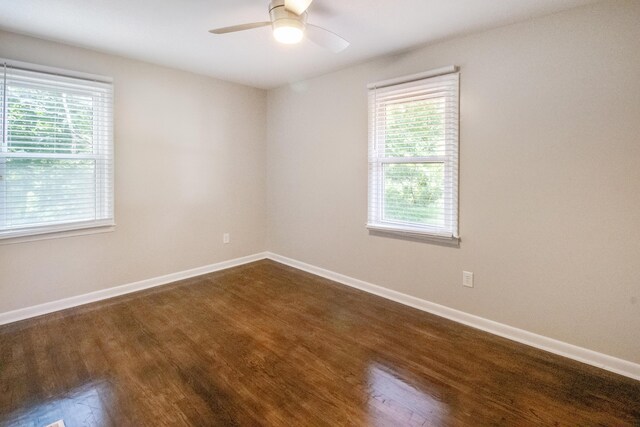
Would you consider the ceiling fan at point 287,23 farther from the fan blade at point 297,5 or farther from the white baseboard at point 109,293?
the white baseboard at point 109,293

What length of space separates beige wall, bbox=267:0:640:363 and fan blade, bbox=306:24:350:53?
970mm

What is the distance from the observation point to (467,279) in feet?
9.16

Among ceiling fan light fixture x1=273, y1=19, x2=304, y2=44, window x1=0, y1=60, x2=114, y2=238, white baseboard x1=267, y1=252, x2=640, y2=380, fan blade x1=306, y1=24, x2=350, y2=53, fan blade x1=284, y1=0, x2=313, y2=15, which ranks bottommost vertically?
white baseboard x1=267, y1=252, x2=640, y2=380

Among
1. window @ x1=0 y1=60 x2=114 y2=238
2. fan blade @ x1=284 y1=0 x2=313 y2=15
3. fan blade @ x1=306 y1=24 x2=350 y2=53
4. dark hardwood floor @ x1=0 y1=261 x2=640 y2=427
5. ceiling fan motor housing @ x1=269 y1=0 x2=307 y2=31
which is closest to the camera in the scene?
dark hardwood floor @ x1=0 y1=261 x2=640 y2=427

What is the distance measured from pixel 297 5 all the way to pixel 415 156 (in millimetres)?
1643

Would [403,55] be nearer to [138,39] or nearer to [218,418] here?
[138,39]

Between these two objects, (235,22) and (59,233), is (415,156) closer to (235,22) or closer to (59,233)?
(235,22)

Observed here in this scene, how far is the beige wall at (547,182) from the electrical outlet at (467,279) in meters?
0.05

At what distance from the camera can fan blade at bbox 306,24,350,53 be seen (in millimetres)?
2179

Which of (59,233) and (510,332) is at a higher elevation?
(59,233)

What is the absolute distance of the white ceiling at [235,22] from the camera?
7.32 feet

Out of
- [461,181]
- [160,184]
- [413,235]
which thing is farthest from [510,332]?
[160,184]

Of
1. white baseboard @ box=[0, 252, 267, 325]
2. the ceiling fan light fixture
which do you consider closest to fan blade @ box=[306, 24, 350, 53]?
the ceiling fan light fixture

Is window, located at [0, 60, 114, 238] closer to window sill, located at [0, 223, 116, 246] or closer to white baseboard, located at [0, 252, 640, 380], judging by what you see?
window sill, located at [0, 223, 116, 246]
